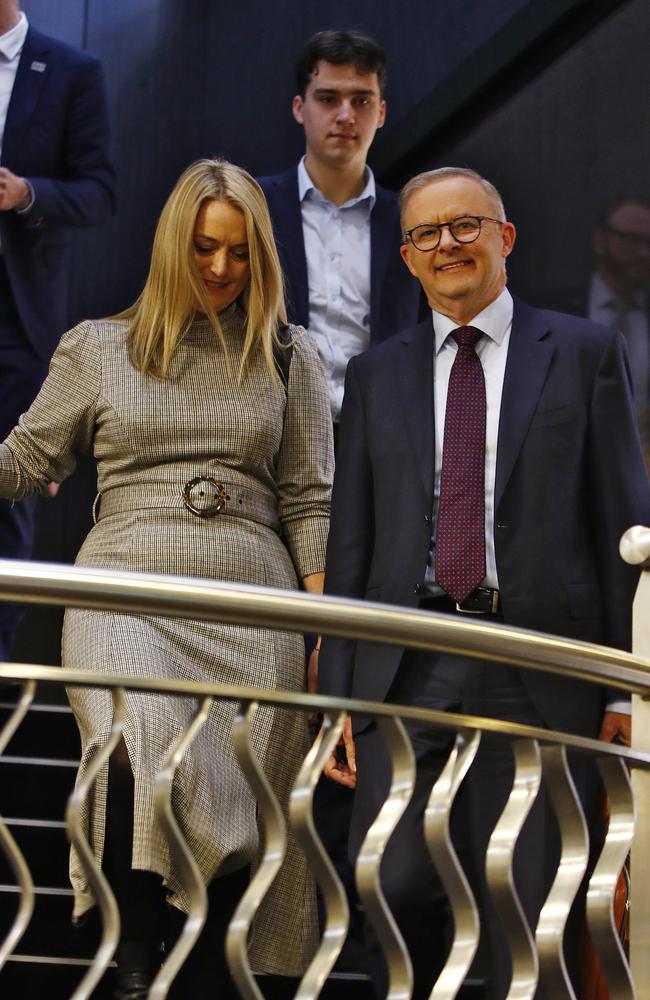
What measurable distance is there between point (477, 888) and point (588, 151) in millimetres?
3014

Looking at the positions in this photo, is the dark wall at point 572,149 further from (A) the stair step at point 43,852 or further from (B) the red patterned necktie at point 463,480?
(A) the stair step at point 43,852

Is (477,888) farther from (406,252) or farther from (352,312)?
(352,312)

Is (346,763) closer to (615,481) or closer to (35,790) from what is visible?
(615,481)

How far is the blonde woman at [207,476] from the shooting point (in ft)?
10.3

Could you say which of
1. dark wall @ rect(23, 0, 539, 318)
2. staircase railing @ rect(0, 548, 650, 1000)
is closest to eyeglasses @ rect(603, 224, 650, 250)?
dark wall @ rect(23, 0, 539, 318)

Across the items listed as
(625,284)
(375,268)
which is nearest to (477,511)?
(375,268)

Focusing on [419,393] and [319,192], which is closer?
[419,393]

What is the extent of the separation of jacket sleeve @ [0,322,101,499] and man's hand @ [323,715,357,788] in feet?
2.85

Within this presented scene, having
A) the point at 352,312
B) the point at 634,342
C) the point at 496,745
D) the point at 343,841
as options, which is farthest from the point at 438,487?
the point at 634,342

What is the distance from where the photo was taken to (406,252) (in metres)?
3.22

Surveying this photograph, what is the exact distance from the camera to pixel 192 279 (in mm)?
3438

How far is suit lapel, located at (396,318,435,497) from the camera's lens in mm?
3068

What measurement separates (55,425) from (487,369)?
0.94 m

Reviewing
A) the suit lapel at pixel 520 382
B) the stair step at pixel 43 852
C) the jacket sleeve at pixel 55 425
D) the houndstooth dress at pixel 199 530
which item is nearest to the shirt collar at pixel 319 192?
the houndstooth dress at pixel 199 530
